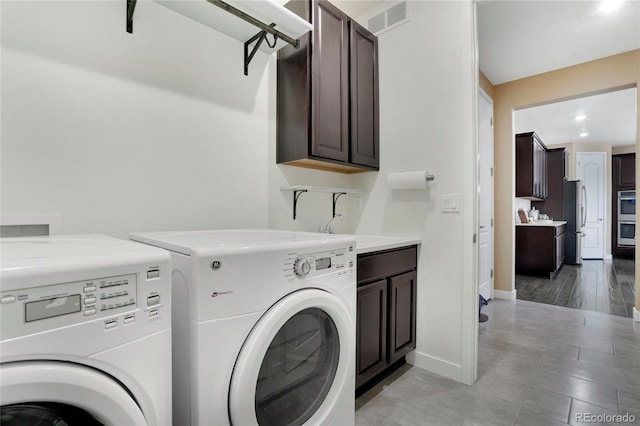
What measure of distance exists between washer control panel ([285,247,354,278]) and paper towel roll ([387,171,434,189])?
3.17 feet

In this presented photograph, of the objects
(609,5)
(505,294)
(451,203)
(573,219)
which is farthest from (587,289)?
(451,203)

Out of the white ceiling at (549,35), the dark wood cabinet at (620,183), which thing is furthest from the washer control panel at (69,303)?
the dark wood cabinet at (620,183)

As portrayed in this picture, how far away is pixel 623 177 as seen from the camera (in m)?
6.73

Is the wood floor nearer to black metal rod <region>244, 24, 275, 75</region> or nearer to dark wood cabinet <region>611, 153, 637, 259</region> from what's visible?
dark wood cabinet <region>611, 153, 637, 259</region>

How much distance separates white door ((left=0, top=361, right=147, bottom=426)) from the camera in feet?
1.59

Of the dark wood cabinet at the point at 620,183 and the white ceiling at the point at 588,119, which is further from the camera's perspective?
the dark wood cabinet at the point at 620,183

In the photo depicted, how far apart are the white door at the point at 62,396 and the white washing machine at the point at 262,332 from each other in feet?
0.63

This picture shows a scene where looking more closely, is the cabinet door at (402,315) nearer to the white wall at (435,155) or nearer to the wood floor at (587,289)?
the white wall at (435,155)

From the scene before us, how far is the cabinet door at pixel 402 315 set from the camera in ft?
6.01

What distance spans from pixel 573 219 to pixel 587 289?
2596 mm

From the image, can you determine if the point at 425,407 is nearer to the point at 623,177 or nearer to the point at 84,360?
the point at 84,360

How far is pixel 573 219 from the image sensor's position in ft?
19.7

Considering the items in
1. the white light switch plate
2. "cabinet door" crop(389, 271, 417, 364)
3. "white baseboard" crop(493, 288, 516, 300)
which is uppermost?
the white light switch plate

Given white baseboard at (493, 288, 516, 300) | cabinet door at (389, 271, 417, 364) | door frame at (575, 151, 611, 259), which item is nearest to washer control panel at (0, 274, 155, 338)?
cabinet door at (389, 271, 417, 364)
